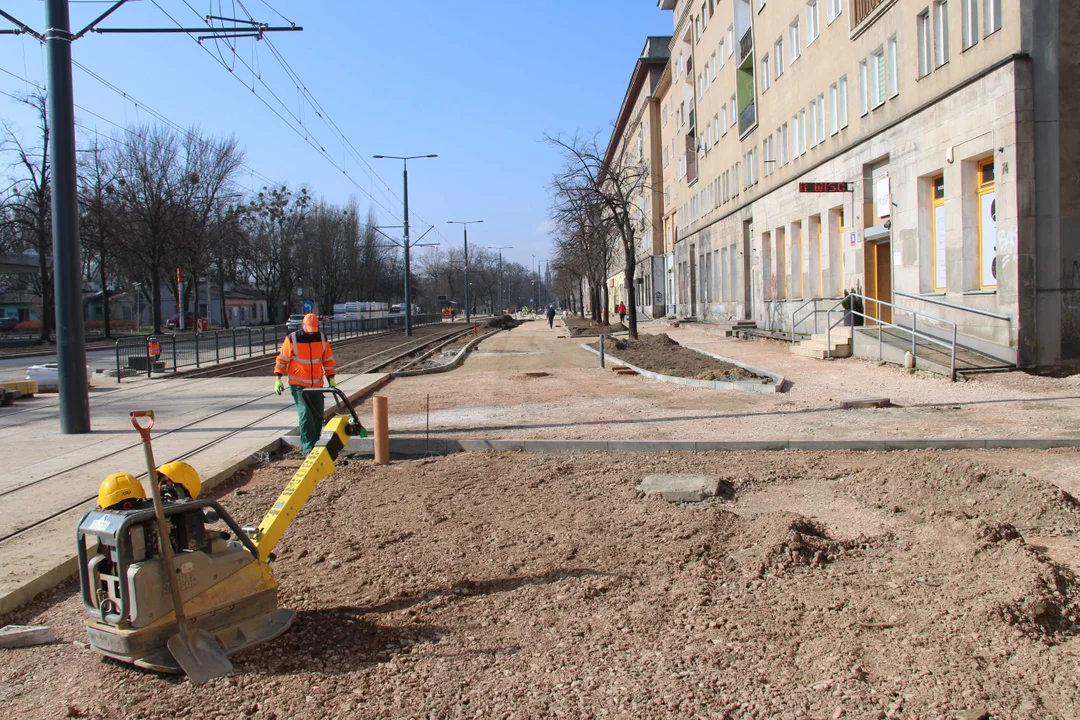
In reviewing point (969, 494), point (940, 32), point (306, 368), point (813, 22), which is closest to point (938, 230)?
point (940, 32)

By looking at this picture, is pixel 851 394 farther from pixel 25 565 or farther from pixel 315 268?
pixel 315 268

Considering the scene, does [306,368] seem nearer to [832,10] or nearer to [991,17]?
[991,17]

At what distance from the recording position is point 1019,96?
15.0m

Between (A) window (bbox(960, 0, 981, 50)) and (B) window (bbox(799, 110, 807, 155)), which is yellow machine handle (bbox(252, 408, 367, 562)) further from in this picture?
(B) window (bbox(799, 110, 807, 155))

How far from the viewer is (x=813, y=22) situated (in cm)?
2739

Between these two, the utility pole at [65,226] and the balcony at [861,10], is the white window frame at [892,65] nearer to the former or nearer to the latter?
the balcony at [861,10]

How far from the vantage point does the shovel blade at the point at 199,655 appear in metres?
3.95

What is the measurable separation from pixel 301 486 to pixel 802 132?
27227 millimetres

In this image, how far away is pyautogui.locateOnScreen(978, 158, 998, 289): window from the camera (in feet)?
53.4

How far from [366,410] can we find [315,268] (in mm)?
75504

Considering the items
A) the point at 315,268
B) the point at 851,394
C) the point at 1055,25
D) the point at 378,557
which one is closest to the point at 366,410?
the point at 851,394

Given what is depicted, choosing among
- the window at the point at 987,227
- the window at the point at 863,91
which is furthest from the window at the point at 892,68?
the window at the point at 987,227

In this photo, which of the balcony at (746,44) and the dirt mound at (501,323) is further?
the dirt mound at (501,323)

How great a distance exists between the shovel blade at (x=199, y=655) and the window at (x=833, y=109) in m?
24.6
